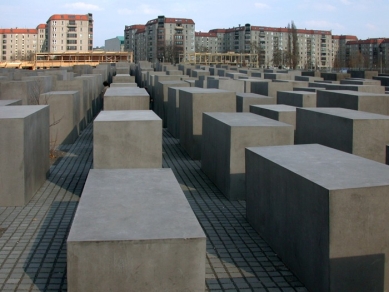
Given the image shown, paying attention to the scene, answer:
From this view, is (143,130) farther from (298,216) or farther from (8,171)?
(298,216)

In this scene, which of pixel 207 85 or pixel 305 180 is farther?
pixel 207 85

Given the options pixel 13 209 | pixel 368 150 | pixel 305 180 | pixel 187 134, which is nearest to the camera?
pixel 305 180

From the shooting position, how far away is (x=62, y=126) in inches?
606

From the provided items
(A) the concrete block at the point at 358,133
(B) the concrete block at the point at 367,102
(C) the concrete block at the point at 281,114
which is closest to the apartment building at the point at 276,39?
(B) the concrete block at the point at 367,102

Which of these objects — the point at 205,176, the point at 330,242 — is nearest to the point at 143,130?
the point at 205,176

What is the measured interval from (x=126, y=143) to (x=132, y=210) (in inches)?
163

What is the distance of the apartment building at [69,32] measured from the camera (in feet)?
370

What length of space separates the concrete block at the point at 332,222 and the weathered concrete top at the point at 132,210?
46.2 inches

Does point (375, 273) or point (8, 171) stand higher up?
point (8, 171)

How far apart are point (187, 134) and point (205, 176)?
290 cm

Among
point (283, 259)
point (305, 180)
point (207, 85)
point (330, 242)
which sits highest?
point (207, 85)

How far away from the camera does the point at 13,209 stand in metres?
8.57

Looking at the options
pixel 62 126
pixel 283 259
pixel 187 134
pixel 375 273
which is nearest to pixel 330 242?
pixel 375 273

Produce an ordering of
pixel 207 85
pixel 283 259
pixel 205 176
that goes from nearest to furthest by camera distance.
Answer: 1. pixel 283 259
2. pixel 205 176
3. pixel 207 85
